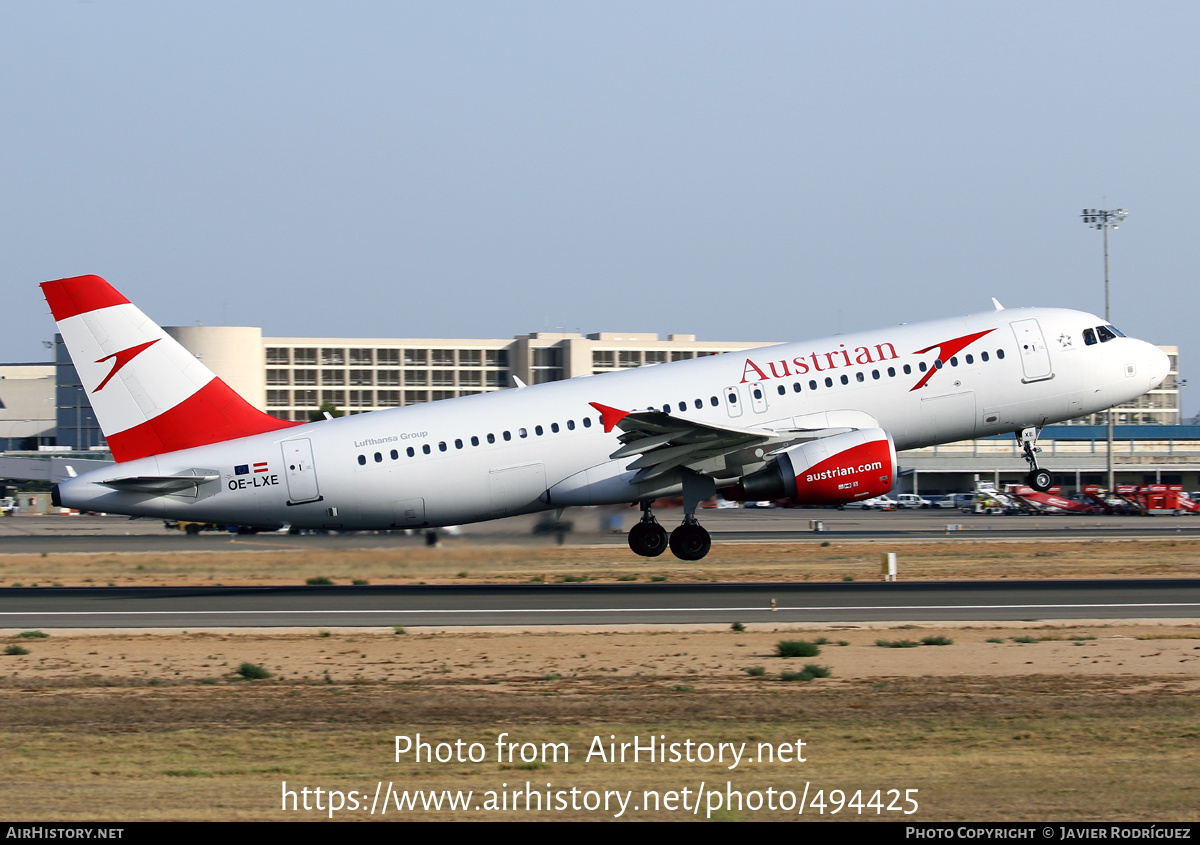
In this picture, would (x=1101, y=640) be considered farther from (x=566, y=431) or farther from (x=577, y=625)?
(x=566, y=431)

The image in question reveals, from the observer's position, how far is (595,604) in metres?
30.4

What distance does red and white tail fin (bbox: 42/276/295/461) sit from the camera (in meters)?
31.1

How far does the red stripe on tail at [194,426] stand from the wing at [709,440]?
9.09 meters

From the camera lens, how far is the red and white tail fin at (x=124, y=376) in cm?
3108

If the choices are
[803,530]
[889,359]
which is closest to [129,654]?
[889,359]

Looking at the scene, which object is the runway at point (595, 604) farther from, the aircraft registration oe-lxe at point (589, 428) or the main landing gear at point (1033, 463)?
the main landing gear at point (1033, 463)

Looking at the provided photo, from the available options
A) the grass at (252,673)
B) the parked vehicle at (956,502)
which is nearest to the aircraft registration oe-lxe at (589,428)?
the grass at (252,673)

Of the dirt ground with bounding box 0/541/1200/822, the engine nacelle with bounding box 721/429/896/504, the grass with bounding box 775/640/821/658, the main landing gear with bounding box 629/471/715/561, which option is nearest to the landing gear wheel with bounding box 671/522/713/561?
the main landing gear with bounding box 629/471/715/561

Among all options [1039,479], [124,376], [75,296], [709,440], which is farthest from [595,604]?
[75,296]

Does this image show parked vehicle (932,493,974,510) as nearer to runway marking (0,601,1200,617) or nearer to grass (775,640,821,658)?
runway marking (0,601,1200,617)

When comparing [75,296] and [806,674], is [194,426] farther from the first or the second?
[806,674]

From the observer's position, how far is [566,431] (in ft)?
105

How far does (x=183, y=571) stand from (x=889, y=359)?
24559 millimetres

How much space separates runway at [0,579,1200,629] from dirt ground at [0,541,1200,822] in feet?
5.54
